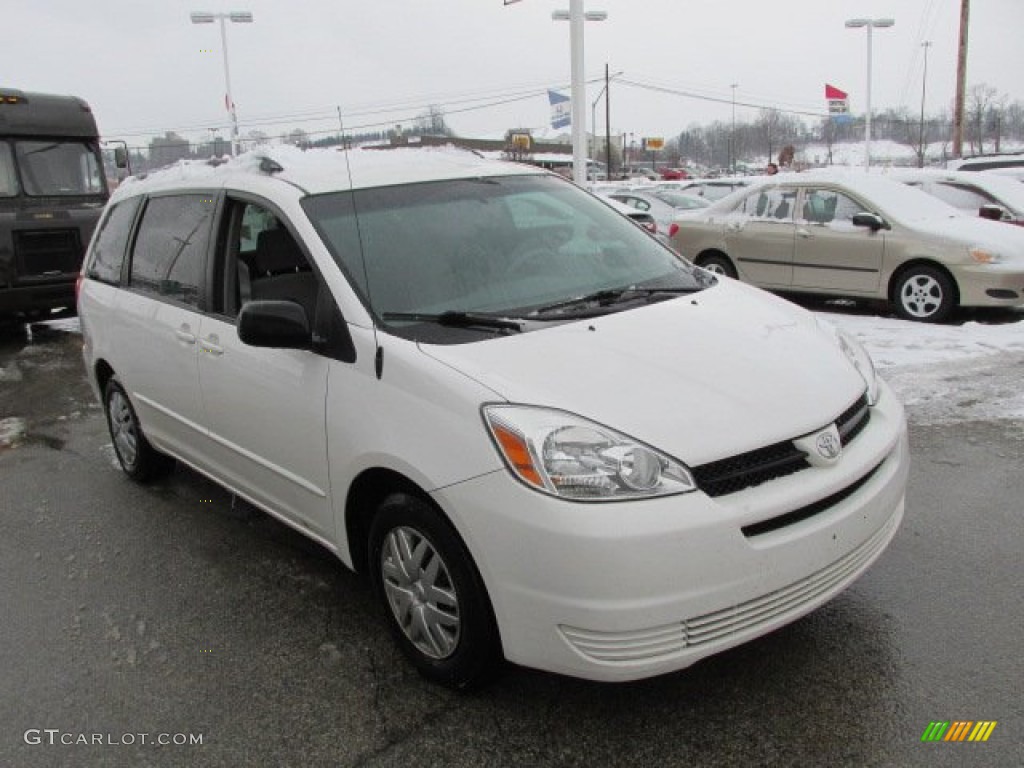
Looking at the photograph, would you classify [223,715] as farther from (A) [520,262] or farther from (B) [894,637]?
(B) [894,637]

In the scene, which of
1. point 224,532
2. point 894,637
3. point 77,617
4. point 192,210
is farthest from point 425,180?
point 894,637

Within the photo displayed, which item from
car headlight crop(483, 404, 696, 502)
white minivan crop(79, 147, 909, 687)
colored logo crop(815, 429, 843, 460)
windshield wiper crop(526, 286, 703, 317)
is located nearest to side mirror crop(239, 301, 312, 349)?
white minivan crop(79, 147, 909, 687)

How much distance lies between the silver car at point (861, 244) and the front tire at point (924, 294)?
1cm

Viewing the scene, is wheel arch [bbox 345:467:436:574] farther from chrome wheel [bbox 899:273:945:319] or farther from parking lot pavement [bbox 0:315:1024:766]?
chrome wheel [bbox 899:273:945:319]

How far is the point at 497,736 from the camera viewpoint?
2648mm

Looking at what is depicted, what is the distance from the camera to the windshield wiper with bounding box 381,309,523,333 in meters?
2.99

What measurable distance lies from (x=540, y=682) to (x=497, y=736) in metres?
0.30

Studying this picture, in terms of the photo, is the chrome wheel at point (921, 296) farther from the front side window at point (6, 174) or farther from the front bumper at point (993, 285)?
the front side window at point (6, 174)

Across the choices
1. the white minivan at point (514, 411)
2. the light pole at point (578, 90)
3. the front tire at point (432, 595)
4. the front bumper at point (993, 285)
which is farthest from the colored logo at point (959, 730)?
the light pole at point (578, 90)

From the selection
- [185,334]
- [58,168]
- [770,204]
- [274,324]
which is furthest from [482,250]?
[58,168]

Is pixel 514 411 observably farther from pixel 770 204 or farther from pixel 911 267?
pixel 770 204

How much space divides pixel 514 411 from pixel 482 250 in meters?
1.14

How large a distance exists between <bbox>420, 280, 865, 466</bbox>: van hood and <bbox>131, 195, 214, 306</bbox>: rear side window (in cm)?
175

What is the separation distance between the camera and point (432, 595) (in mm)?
2801
